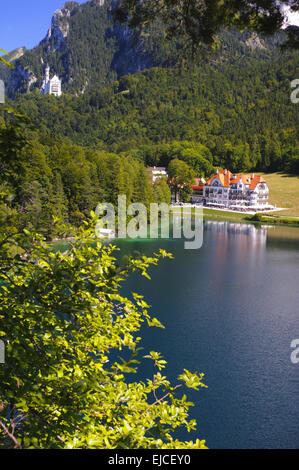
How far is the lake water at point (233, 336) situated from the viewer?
11.7 metres

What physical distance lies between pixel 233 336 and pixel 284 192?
59.4 metres

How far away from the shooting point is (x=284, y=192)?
71.8 metres

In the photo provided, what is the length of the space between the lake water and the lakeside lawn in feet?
102

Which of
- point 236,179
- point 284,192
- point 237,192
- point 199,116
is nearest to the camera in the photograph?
point 237,192

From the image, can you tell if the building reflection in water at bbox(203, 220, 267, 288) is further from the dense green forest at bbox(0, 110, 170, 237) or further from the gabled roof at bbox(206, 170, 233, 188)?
the gabled roof at bbox(206, 170, 233, 188)

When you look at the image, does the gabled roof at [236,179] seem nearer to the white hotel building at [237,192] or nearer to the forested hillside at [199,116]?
the white hotel building at [237,192]

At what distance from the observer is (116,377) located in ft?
14.0

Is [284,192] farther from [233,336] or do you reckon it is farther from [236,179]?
[233,336]

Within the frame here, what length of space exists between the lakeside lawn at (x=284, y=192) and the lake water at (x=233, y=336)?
31.1 m

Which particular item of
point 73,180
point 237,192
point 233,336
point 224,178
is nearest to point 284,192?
point 237,192

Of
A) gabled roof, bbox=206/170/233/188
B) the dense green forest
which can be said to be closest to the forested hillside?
gabled roof, bbox=206/170/233/188

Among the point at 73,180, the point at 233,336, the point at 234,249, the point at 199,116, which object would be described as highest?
the point at 199,116

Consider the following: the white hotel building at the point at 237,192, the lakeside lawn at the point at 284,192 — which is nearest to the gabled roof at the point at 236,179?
the white hotel building at the point at 237,192

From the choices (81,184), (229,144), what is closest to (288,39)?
A: (81,184)
